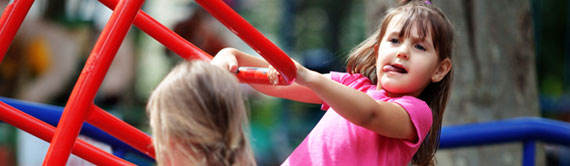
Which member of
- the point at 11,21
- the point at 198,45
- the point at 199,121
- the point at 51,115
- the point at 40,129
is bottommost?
the point at 198,45

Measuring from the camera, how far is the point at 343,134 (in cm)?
153

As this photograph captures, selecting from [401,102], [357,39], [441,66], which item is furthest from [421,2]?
[357,39]

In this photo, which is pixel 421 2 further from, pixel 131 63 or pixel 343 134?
pixel 131 63

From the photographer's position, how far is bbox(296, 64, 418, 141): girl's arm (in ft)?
4.12

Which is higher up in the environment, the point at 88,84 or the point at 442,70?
the point at 442,70

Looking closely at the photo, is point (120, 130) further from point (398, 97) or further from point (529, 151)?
point (529, 151)

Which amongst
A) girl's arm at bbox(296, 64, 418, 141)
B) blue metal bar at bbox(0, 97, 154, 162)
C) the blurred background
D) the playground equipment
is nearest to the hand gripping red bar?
the playground equipment

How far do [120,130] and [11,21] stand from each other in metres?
0.33

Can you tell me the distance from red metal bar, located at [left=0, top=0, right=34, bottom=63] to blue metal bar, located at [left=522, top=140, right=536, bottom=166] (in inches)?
52.6

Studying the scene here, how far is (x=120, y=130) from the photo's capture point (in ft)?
5.03

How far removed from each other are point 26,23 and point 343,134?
4606 millimetres

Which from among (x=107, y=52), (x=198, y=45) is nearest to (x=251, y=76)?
(x=107, y=52)

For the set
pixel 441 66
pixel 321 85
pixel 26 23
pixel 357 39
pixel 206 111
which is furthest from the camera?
pixel 357 39

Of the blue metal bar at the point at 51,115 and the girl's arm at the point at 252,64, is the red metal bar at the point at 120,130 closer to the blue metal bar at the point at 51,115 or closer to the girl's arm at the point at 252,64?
the girl's arm at the point at 252,64
